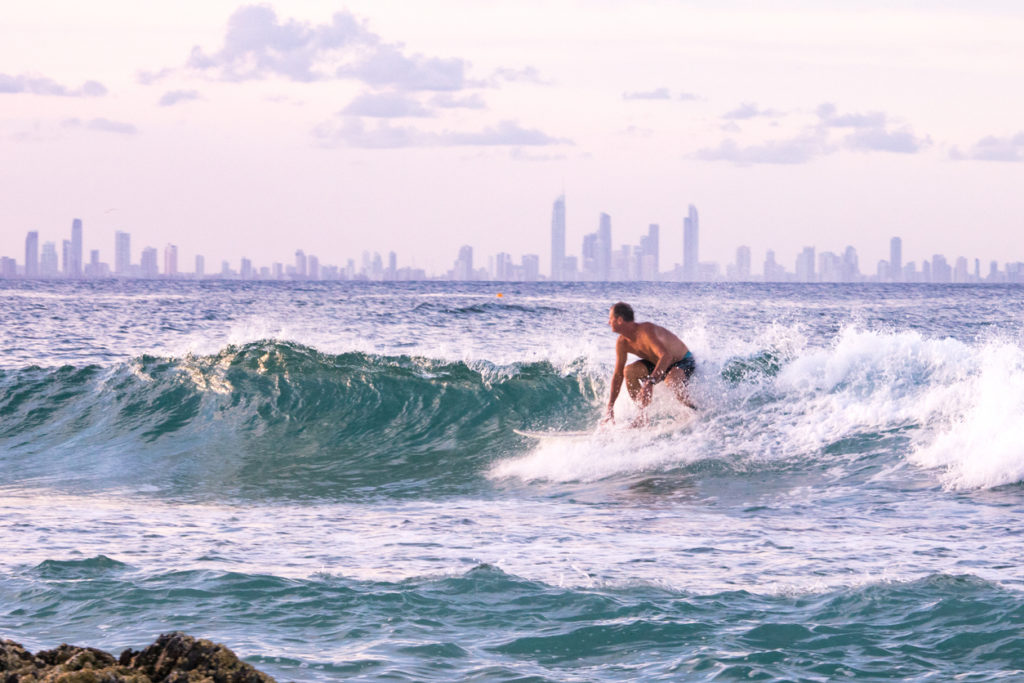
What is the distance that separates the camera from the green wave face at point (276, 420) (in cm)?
1124

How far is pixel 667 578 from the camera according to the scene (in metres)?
6.02

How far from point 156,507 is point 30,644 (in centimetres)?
432

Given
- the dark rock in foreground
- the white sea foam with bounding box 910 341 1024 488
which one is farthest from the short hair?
the dark rock in foreground

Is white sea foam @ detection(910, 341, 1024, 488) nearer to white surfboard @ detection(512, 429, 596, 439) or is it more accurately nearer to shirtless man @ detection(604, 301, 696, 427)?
shirtless man @ detection(604, 301, 696, 427)

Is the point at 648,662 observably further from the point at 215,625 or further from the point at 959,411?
the point at 959,411

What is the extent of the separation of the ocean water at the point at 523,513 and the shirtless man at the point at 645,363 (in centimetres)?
38

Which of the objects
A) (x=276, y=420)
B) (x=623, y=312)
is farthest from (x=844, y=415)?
(x=276, y=420)

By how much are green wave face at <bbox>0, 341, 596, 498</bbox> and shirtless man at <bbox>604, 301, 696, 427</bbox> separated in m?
1.78

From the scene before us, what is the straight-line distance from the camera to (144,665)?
150 inches

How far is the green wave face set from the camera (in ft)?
36.9

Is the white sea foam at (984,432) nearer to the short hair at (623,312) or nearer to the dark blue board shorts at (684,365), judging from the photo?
the dark blue board shorts at (684,365)

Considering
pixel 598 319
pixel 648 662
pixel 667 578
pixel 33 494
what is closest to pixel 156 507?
pixel 33 494

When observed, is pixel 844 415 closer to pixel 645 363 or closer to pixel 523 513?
pixel 645 363

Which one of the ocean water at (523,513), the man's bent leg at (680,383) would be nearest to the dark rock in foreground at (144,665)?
the ocean water at (523,513)
